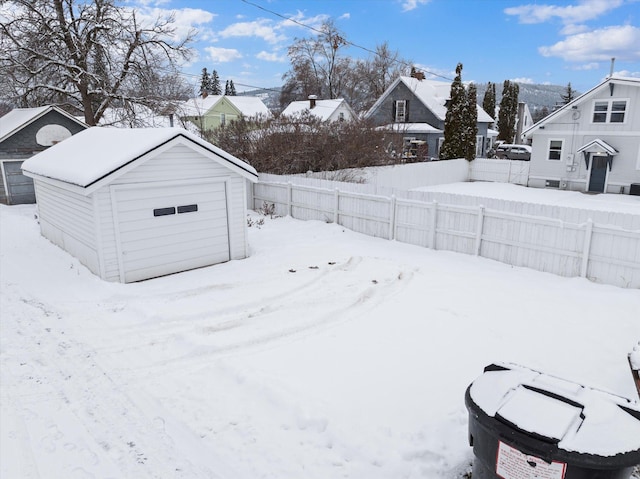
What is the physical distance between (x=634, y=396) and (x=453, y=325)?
252 cm

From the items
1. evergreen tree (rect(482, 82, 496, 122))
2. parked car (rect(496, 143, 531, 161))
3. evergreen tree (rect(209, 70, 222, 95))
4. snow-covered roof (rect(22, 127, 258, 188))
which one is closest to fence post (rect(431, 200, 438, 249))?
snow-covered roof (rect(22, 127, 258, 188))

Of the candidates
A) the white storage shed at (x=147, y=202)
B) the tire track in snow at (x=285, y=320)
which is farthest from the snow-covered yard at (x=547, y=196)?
the white storage shed at (x=147, y=202)

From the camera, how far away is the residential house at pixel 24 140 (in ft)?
60.9

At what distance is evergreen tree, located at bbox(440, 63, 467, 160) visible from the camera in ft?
92.7

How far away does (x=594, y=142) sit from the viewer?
22.5m

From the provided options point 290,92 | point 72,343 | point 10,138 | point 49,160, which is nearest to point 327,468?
point 72,343

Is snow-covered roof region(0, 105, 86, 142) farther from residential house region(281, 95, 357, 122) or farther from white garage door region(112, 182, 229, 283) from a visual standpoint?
residential house region(281, 95, 357, 122)

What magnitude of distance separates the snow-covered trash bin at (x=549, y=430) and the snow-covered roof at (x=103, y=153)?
26.6 feet

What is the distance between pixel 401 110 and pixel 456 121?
8.33m

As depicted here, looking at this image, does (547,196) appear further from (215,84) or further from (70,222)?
(215,84)

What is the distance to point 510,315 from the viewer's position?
7.70 meters

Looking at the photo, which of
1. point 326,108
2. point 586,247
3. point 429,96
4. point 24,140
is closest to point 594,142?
point 429,96

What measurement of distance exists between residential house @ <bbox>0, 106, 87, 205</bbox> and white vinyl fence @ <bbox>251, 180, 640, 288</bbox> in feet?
40.7

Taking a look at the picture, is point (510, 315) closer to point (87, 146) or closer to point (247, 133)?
point (87, 146)
